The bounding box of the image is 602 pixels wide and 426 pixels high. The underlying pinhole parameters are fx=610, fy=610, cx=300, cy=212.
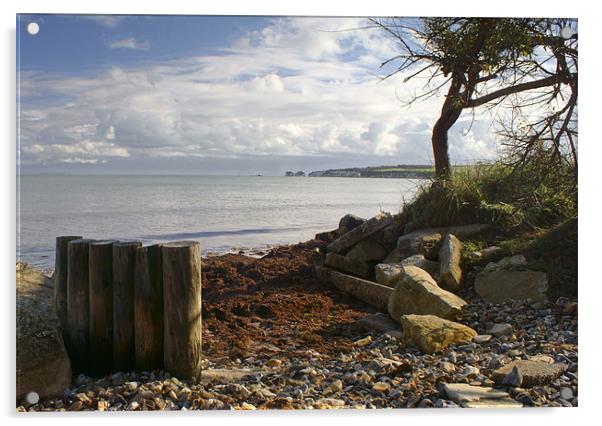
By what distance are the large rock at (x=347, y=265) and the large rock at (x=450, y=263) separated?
31.6 inches

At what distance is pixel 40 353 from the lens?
12.8ft

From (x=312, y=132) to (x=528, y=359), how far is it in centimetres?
232

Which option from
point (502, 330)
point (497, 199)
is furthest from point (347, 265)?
point (502, 330)

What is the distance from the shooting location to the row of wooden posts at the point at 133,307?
12.7ft

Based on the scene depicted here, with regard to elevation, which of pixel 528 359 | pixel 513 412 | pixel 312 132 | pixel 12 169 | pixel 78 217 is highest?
pixel 312 132

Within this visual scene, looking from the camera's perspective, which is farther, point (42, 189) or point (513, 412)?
point (42, 189)

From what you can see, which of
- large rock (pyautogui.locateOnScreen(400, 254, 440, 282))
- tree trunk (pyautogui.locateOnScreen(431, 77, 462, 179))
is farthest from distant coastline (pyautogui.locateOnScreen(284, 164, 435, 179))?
large rock (pyautogui.locateOnScreen(400, 254, 440, 282))

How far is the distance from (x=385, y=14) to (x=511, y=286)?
2603 millimetres

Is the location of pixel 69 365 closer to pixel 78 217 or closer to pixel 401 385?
pixel 78 217

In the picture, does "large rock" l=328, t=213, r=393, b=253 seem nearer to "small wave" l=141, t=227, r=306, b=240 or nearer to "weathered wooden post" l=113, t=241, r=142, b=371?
"small wave" l=141, t=227, r=306, b=240

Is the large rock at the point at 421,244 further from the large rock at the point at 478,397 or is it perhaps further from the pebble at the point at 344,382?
the large rock at the point at 478,397

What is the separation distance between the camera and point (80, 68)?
446cm

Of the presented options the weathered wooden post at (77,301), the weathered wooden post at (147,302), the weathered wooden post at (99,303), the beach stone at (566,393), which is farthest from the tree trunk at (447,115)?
the weathered wooden post at (77,301)
